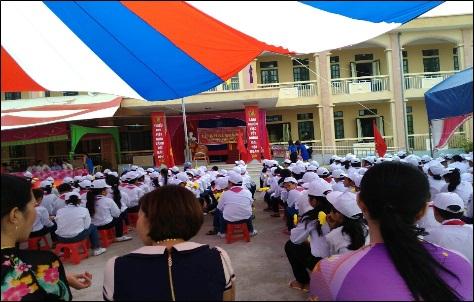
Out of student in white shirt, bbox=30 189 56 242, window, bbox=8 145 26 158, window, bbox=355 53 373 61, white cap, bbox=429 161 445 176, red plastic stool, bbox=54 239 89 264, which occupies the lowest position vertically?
red plastic stool, bbox=54 239 89 264

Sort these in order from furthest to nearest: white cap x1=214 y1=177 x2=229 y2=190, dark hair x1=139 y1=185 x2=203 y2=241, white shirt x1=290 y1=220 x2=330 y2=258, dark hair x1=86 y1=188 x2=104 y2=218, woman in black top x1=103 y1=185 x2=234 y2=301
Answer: white cap x1=214 y1=177 x2=229 y2=190
dark hair x1=86 y1=188 x2=104 y2=218
white shirt x1=290 y1=220 x2=330 y2=258
dark hair x1=139 y1=185 x2=203 y2=241
woman in black top x1=103 y1=185 x2=234 y2=301

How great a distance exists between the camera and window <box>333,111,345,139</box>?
20062 mm

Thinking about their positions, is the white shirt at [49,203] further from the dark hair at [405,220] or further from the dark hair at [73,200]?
the dark hair at [405,220]

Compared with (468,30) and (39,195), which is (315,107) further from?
(39,195)

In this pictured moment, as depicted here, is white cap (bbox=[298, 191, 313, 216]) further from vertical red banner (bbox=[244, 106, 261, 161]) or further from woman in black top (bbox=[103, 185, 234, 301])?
vertical red banner (bbox=[244, 106, 261, 161])

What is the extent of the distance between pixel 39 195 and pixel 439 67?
800 inches

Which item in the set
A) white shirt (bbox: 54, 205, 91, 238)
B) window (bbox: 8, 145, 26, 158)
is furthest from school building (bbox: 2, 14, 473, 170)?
white shirt (bbox: 54, 205, 91, 238)

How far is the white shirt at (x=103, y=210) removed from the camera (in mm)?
6238

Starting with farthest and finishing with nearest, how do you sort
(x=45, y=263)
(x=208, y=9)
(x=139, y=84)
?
(x=139, y=84) < (x=208, y=9) < (x=45, y=263)

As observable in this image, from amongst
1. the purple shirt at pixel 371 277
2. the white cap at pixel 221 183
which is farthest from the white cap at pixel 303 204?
the purple shirt at pixel 371 277

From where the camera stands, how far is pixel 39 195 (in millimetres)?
4906

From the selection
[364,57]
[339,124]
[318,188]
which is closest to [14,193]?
[318,188]

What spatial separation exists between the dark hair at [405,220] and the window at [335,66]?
1976 cm

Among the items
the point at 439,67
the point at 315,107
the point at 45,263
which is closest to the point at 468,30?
the point at 439,67
